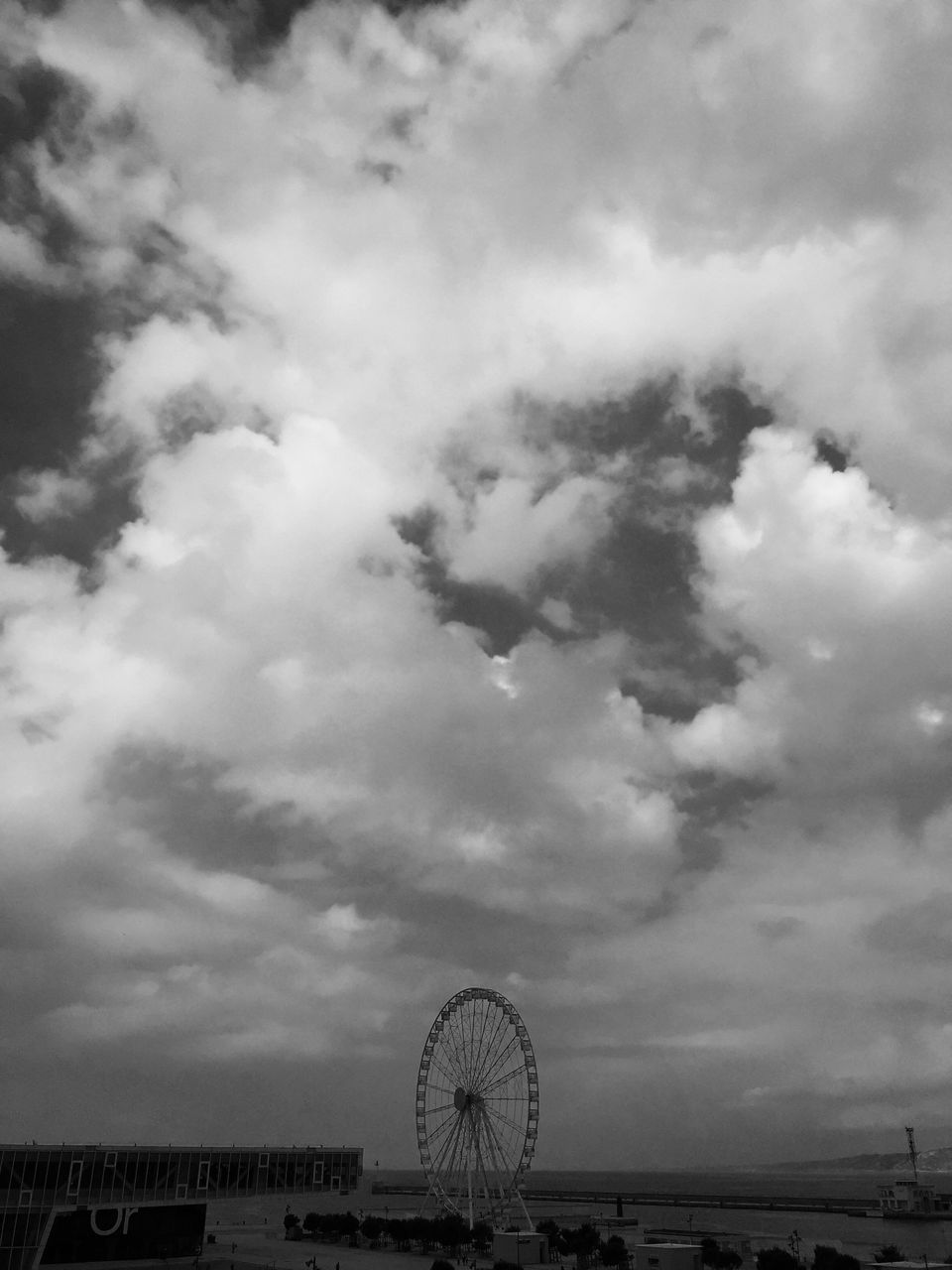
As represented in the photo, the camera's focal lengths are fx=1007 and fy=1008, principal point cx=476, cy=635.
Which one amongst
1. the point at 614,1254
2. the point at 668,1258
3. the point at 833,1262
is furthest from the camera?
the point at 614,1254

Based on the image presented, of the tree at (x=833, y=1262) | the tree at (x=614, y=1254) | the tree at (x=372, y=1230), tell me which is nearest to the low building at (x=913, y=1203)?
the tree at (x=372, y=1230)

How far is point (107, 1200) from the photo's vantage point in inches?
3108

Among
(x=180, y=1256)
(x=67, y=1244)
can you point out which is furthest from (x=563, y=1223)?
(x=67, y=1244)

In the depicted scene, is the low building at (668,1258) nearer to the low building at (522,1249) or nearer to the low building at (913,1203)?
the low building at (522,1249)

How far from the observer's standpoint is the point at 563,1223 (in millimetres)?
144000

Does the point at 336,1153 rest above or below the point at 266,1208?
above

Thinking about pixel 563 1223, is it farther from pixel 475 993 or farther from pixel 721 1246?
pixel 475 993

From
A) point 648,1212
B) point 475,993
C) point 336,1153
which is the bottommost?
point 648,1212

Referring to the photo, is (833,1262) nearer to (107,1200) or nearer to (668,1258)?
(668,1258)

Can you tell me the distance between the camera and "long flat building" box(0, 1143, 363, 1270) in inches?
2881

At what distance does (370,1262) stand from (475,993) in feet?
78.5

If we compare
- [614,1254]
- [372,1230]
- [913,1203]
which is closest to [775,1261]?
[614,1254]

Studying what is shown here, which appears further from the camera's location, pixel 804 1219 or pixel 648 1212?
pixel 648 1212

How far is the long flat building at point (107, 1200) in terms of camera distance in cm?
7319
